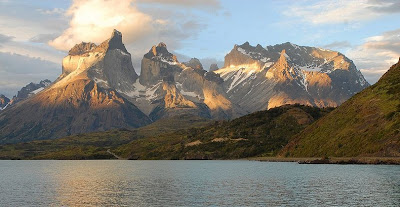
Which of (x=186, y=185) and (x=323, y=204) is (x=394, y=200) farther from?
(x=186, y=185)

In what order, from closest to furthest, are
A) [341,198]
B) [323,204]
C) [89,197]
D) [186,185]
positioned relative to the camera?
[323,204] < [341,198] < [89,197] < [186,185]

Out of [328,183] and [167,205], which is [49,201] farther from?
[328,183]

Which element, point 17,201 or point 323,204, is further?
point 17,201

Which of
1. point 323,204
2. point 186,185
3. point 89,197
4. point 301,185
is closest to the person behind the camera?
point 323,204

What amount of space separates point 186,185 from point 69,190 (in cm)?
3433

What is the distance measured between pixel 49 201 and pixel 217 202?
39.5m

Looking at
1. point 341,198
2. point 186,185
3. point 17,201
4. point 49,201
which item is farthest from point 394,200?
point 17,201

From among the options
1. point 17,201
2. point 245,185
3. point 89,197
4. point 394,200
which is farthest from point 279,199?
point 17,201

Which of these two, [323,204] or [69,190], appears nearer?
[323,204]

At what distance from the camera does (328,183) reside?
146 m

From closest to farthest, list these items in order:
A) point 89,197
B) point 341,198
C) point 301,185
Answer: point 341,198
point 89,197
point 301,185

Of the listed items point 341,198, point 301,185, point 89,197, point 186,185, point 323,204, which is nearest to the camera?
point 323,204

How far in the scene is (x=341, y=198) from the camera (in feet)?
366

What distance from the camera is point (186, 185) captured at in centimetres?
15325
